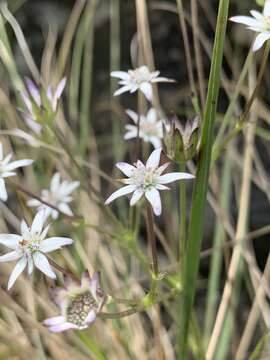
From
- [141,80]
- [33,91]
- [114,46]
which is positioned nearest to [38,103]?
[33,91]

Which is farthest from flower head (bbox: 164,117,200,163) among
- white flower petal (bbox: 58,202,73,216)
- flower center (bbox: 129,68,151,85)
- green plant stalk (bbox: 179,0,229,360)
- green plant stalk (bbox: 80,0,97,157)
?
green plant stalk (bbox: 80,0,97,157)

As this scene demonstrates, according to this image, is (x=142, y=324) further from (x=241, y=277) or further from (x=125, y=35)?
(x=125, y=35)

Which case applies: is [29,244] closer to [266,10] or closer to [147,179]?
[147,179]

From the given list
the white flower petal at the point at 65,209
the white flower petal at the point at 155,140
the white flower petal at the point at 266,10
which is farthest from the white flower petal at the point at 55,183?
the white flower petal at the point at 266,10

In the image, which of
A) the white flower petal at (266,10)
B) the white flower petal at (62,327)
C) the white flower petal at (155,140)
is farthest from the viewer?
the white flower petal at (155,140)

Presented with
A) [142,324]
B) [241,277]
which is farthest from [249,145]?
[142,324]

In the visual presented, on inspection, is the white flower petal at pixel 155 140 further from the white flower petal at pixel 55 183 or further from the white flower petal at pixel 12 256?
the white flower petal at pixel 12 256

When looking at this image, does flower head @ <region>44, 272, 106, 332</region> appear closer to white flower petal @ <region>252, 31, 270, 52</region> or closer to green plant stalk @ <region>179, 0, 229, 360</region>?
green plant stalk @ <region>179, 0, 229, 360</region>
